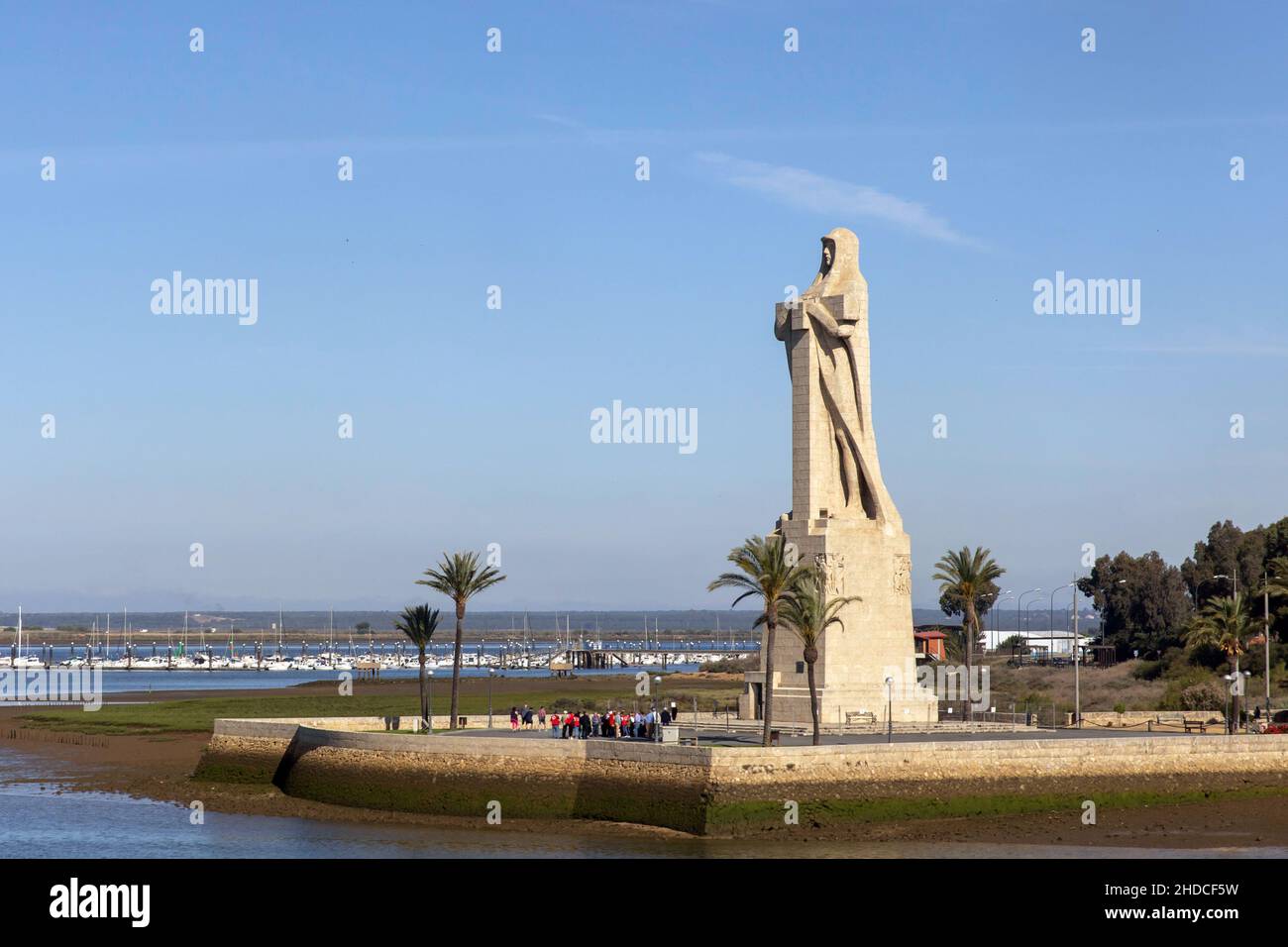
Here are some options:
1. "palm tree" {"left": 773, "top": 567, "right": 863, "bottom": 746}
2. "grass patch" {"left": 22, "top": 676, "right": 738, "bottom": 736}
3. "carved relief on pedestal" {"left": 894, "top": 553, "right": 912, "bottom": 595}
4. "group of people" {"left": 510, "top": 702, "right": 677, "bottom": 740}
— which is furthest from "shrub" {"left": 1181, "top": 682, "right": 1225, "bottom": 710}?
"group of people" {"left": 510, "top": 702, "right": 677, "bottom": 740}

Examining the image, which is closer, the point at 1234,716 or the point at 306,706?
the point at 1234,716

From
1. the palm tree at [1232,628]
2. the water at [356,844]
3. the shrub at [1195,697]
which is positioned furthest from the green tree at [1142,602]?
the water at [356,844]

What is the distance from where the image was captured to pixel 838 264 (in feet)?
192

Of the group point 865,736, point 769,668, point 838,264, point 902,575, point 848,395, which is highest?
point 838,264

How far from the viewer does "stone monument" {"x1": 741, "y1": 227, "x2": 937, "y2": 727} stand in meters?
55.3

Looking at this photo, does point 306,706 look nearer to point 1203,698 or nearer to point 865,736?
point 1203,698

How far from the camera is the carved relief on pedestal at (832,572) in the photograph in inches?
2179

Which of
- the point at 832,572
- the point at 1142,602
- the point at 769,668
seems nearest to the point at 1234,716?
the point at 832,572

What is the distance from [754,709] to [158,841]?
67.9ft

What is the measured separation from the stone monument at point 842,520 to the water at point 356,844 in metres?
12.5

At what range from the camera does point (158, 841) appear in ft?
148

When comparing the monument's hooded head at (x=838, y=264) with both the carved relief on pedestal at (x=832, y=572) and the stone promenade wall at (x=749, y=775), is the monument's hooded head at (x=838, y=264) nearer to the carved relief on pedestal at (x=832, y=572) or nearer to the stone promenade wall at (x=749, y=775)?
the carved relief on pedestal at (x=832, y=572)

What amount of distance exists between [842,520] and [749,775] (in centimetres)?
1510
